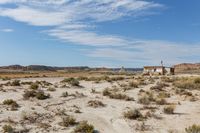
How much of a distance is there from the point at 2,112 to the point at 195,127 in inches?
383

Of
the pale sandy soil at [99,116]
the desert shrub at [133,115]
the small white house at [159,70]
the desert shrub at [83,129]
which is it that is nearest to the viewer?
the desert shrub at [83,129]

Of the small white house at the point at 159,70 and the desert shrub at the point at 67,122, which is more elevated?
the small white house at the point at 159,70

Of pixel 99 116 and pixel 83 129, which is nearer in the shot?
pixel 83 129

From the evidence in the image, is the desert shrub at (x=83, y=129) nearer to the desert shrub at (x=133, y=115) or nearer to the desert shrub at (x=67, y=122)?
the desert shrub at (x=67, y=122)

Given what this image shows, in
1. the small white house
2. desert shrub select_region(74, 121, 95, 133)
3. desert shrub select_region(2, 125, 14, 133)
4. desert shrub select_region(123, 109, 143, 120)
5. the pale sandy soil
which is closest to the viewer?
desert shrub select_region(2, 125, 14, 133)

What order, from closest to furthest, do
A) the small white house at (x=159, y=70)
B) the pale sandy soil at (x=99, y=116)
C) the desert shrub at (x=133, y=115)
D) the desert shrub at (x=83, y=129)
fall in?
the desert shrub at (x=83, y=129) → the pale sandy soil at (x=99, y=116) → the desert shrub at (x=133, y=115) → the small white house at (x=159, y=70)

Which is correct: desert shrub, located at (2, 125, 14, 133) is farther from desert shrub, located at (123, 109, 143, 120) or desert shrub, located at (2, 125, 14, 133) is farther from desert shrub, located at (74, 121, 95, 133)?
desert shrub, located at (123, 109, 143, 120)

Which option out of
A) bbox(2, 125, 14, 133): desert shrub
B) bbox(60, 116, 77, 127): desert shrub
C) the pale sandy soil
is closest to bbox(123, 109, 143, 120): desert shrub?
the pale sandy soil

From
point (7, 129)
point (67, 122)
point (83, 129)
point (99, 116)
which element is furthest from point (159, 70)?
point (7, 129)

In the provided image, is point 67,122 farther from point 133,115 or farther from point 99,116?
point 133,115

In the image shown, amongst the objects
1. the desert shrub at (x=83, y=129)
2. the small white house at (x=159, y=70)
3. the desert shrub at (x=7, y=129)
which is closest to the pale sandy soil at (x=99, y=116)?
the desert shrub at (x=7, y=129)

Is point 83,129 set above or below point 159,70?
below

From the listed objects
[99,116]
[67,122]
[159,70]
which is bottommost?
[99,116]

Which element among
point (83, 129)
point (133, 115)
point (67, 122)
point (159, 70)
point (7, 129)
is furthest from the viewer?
point (159, 70)
